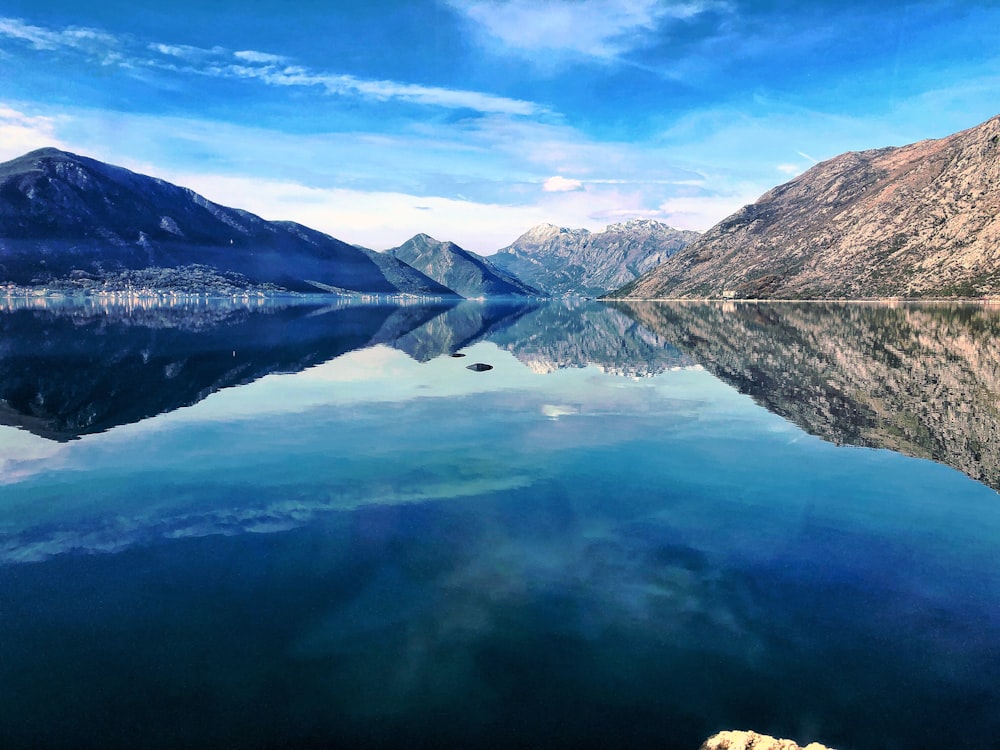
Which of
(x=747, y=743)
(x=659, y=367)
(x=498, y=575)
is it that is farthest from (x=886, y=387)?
(x=747, y=743)

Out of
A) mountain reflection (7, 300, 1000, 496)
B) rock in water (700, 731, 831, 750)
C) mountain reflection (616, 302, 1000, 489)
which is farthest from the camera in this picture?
mountain reflection (7, 300, 1000, 496)

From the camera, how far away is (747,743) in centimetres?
1020

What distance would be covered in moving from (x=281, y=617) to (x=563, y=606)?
7.30m

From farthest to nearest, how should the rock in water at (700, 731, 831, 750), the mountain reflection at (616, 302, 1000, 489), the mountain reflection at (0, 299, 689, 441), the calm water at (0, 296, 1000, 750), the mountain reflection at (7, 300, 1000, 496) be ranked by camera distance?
the mountain reflection at (0, 299, 689, 441) < the mountain reflection at (7, 300, 1000, 496) < the mountain reflection at (616, 302, 1000, 489) < the calm water at (0, 296, 1000, 750) < the rock in water at (700, 731, 831, 750)

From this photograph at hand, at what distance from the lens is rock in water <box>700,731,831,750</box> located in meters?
10.0

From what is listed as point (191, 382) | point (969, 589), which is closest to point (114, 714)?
point (969, 589)

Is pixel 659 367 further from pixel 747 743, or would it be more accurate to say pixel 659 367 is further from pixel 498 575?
pixel 747 743

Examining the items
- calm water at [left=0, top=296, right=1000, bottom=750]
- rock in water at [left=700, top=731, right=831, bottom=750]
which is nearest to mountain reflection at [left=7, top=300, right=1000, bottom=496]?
calm water at [left=0, top=296, right=1000, bottom=750]

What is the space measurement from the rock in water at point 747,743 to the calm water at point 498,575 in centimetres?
52

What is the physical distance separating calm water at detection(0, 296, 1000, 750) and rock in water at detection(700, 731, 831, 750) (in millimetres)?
515

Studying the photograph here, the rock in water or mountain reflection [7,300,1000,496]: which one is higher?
mountain reflection [7,300,1000,496]

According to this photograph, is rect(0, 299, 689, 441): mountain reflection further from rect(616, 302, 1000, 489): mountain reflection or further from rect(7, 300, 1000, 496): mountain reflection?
rect(616, 302, 1000, 489): mountain reflection

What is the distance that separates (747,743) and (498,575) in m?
8.25

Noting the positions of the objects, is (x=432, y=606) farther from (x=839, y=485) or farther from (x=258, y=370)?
(x=258, y=370)
